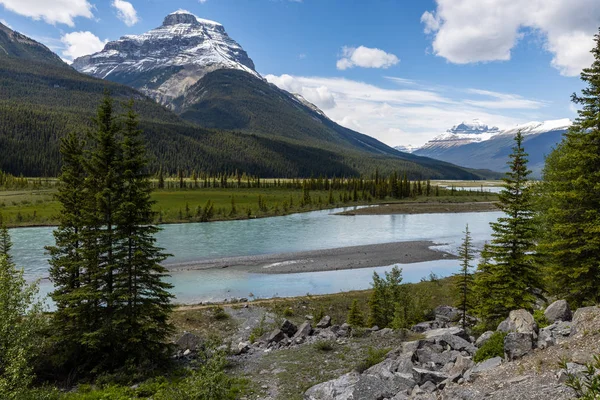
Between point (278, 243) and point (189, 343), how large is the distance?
43063mm

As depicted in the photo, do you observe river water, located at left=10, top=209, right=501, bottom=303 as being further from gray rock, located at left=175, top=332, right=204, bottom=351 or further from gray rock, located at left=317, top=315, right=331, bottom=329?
gray rock, located at left=175, top=332, right=204, bottom=351

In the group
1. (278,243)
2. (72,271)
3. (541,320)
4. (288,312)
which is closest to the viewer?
(541,320)

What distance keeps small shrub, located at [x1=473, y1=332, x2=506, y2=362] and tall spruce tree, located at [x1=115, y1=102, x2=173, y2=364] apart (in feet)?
48.0

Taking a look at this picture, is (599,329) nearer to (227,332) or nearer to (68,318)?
(227,332)

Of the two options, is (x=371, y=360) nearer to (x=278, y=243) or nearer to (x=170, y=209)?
(x=278, y=243)

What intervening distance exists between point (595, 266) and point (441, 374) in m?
11.1

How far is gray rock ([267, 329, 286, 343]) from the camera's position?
22031mm

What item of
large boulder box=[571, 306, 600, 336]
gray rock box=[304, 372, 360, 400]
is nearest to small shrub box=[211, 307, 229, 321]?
gray rock box=[304, 372, 360, 400]

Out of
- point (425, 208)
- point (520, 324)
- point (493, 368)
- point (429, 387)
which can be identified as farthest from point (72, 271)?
point (425, 208)

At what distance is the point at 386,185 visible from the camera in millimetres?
158000

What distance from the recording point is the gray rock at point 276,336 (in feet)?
72.3

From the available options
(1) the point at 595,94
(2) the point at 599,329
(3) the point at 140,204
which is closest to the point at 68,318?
(3) the point at 140,204

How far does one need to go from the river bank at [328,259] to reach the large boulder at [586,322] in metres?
34.7

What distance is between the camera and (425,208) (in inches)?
4931
